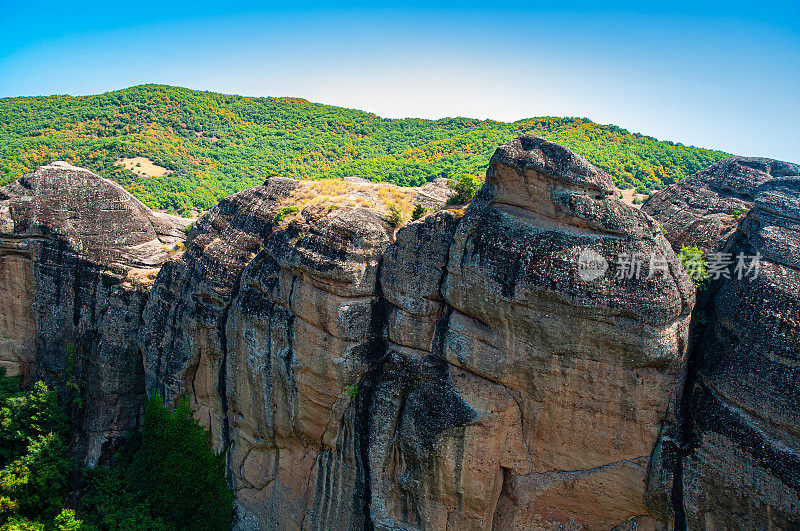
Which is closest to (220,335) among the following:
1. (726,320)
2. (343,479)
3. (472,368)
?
(343,479)

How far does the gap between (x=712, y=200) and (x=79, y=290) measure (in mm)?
26587

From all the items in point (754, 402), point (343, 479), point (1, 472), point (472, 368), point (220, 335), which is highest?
point (754, 402)

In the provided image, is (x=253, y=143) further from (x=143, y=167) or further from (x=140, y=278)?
(x=140, y=278)

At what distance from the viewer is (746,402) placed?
1294 centimetres

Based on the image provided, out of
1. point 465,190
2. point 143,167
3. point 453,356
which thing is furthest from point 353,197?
point 143,167

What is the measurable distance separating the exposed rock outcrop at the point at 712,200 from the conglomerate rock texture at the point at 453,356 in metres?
3.89

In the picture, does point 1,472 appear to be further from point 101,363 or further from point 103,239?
point 103,239

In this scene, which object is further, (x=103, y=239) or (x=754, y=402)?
(x=103, y=239)

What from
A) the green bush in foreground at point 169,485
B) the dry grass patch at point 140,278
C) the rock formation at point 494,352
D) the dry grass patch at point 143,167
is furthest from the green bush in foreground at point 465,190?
the dry grass patch at point 143,167

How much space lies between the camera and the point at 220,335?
20000 millimetres

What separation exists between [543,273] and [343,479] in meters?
9.68

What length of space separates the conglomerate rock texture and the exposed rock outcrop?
3.89 meters

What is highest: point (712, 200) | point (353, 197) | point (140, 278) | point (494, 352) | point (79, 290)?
point (712, 200)

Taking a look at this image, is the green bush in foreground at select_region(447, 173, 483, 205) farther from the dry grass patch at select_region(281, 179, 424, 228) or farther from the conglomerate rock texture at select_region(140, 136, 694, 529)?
the conglomerate rock texture at select_region(140, 136, 694, 529)
